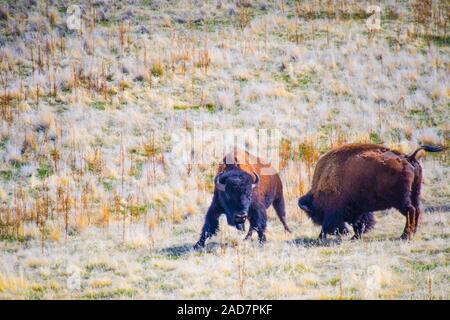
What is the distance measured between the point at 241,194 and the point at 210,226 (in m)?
0.78

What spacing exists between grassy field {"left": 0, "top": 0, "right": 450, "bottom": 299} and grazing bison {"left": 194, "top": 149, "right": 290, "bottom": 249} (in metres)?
0.36

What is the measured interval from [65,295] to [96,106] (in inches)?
411

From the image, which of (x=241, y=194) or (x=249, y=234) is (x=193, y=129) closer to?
(x=249, y=234)

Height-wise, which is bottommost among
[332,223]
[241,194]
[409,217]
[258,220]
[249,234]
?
[249,234]

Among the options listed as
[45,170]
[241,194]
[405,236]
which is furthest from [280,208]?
[45,170]

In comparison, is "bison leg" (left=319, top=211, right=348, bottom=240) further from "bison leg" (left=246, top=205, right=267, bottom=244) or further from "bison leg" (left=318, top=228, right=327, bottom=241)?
"bison leg" (left=246, top=205, right=267, bottom=244)

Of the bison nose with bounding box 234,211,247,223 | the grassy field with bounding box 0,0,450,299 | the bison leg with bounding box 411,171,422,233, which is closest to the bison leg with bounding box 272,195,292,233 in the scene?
the grassy field with bounding box 0,0,450,299

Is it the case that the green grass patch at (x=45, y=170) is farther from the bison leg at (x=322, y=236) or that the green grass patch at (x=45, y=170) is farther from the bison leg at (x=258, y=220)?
the bison leg at (x=322, y=236)

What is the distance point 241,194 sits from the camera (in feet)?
34.9

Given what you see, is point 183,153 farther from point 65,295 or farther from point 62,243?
point 65,295

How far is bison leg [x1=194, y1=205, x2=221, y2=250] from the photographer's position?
35.8 feet

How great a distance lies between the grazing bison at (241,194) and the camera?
10.6 m

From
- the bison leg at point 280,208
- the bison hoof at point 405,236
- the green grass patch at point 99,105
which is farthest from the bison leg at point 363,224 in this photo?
the green grass patch at point 99,105

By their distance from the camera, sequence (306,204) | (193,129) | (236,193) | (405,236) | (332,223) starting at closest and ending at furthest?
(236,193), (405,236), (332,223), (306,204), (193,129)
